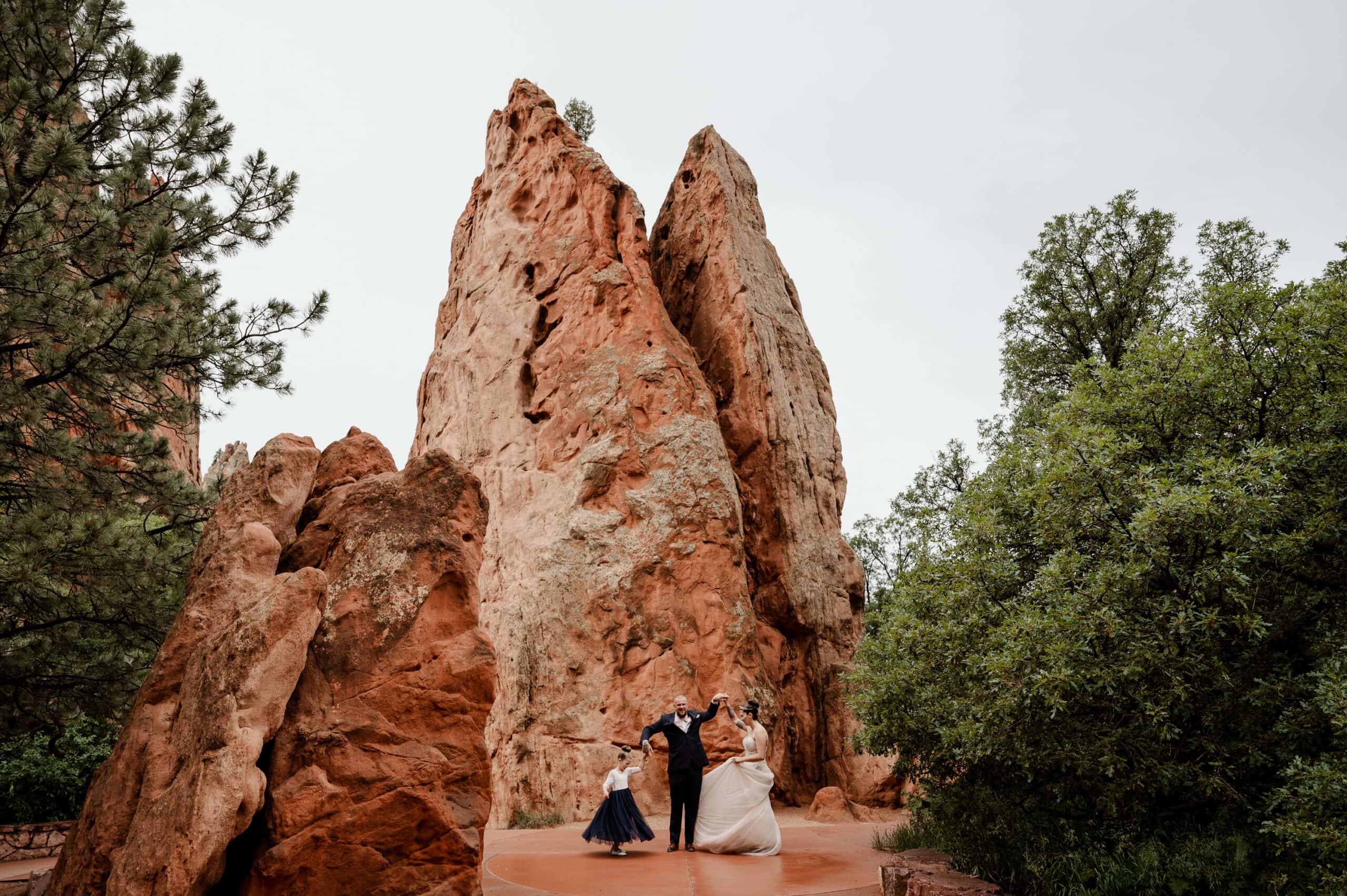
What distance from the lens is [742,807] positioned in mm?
10703

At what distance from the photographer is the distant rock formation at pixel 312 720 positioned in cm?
635

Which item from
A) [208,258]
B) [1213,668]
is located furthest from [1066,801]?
[208,258]

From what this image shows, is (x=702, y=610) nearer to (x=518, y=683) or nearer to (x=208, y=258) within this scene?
(x=518, y=683)

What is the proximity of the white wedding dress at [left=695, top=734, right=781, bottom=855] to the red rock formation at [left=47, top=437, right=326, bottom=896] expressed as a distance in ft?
19.4

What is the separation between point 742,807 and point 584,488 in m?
8.58

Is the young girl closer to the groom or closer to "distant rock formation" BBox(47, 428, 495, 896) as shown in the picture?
the groom

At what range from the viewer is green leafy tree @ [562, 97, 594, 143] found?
31.6 meters

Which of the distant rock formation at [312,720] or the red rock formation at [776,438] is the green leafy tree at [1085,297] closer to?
the red rock formation at [776,438]

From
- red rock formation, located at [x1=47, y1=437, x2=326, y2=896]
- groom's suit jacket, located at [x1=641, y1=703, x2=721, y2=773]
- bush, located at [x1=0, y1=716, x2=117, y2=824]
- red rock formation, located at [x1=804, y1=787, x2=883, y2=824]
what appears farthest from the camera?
red rock formation, located at [x1=804, y1=787, x2=883, y2=824]

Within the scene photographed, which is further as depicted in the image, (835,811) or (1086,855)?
(835,811)

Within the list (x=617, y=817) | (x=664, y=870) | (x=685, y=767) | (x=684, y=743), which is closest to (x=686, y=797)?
(x=685, y=767)

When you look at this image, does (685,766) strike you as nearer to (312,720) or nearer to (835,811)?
(312,720)

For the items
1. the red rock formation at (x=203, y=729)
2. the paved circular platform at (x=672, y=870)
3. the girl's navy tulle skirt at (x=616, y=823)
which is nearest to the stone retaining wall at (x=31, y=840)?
the paved circular platform at (x=672, y=870)

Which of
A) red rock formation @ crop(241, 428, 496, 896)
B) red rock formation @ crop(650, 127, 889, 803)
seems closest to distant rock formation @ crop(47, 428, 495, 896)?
red rock formation @ crop(241, 428, 496, 896)
